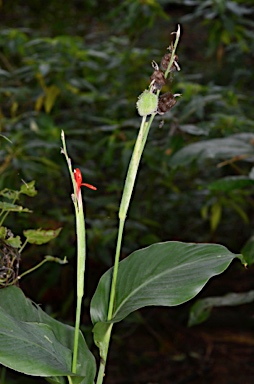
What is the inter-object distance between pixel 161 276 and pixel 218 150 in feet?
2.20

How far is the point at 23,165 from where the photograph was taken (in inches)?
65.1

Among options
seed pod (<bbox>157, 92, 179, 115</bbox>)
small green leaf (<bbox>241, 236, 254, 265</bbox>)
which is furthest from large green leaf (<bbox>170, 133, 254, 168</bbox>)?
seed pod (<bbox>157, 92, 179, 115</bbox>)

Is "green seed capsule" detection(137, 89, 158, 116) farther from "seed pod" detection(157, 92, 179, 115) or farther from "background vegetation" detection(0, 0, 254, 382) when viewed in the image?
"background vegetation" detection(0, 0, 254, 382)

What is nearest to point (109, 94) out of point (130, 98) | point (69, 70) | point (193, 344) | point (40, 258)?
point (130, 98)

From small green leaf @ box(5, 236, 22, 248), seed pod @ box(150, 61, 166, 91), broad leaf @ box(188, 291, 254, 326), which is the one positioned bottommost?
broad leaf @ box(188, 291, 254, 326)

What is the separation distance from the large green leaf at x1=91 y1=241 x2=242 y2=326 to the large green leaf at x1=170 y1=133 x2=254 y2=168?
0.61 m

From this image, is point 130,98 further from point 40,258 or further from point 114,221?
point 40,258

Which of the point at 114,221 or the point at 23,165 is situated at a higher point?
the point at 23,165

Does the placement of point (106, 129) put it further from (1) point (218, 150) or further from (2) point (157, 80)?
(2) point (157, 80)

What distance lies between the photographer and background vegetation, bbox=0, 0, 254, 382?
1720 mm

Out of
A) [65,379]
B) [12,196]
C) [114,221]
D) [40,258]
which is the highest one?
[12,196]

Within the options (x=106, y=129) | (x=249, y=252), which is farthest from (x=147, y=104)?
(x=106, y=129)

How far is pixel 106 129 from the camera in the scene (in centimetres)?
172

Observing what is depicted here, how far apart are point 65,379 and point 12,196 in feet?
0.86
